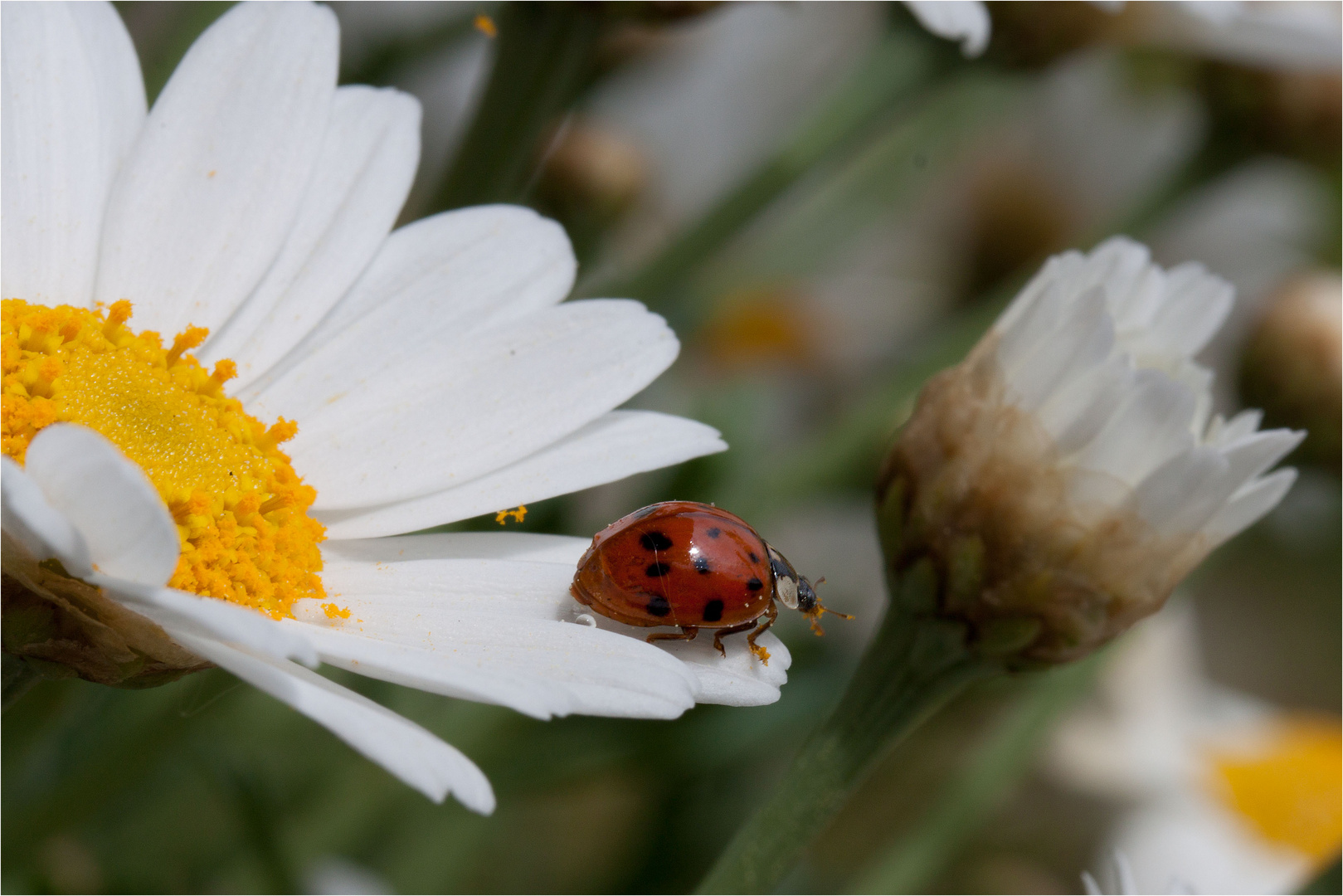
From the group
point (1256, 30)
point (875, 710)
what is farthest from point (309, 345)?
point (1256, 30)

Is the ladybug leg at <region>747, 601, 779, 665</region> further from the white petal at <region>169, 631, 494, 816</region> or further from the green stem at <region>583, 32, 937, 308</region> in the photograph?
the green stem at <region>583, 32, 937, 308</region>

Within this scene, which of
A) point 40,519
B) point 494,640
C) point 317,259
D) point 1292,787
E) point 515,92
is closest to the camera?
point 40,519

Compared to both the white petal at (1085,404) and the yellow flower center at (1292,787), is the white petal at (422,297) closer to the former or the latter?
the white petal at (1085,404)

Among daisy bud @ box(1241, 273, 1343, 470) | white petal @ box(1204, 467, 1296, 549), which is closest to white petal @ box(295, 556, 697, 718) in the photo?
white petal @ box(1204, 467, 1296, 549)

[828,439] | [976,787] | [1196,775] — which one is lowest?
[1196,775]

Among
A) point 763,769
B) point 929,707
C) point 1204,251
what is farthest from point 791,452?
point 1204,251

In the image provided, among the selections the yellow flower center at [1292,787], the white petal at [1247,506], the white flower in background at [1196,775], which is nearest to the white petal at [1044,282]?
the white petal at [1247,506]

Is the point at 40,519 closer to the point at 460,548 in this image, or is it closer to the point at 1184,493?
the point at 460,548
